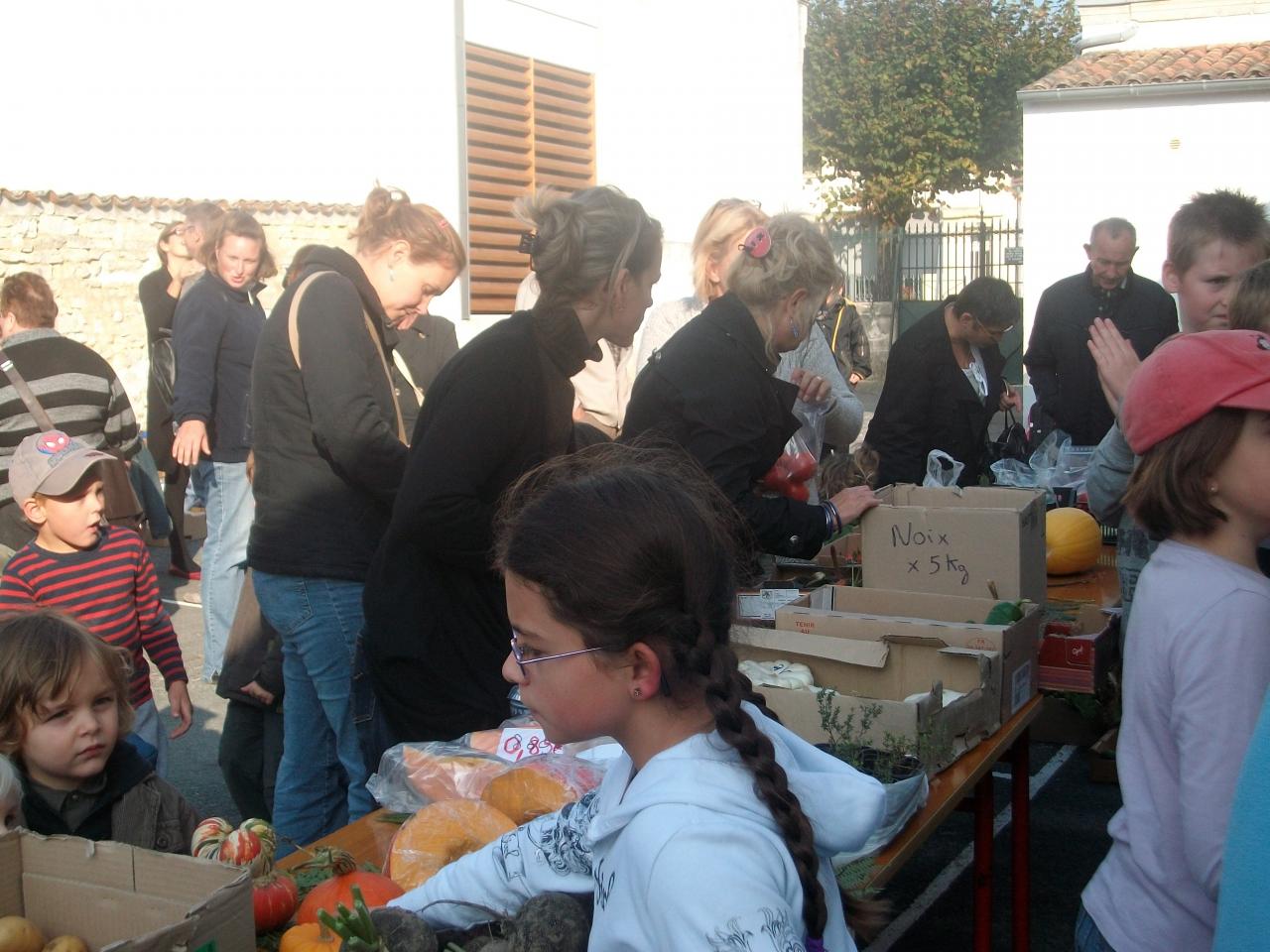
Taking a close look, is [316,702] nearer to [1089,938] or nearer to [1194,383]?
[1089,938]

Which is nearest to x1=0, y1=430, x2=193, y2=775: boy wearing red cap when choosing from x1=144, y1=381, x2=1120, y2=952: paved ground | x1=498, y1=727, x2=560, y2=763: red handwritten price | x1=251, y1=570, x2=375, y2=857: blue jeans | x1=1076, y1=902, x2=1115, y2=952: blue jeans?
x1=251, y1=570, x2=375, y2=857: blue jeans

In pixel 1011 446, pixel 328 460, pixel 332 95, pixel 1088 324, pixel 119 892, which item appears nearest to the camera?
pixel 119 892

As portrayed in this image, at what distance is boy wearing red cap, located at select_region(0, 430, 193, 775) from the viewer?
348 centimetres

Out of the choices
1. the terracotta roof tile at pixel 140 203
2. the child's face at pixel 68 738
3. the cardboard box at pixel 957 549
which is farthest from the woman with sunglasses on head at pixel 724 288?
the terracotta roof tile at pixel 140 203

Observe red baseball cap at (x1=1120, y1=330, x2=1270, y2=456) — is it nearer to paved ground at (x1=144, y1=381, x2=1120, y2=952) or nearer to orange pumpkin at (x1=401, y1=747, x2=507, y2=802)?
orange pumpkin at (x1=401, y1=747, x2=507, y2=802)

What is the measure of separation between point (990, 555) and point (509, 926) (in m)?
2.11

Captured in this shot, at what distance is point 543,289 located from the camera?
2.85m

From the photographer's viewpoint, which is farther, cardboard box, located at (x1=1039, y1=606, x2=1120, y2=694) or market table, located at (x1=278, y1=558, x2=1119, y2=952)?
cardboard box, located at (x1=1039, y1=606, x2=1120, y2=694)

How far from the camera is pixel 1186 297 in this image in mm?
3412

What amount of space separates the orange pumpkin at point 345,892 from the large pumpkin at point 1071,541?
→ 2.86 meters

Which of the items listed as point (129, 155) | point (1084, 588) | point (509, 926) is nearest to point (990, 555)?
point (1084, 588)

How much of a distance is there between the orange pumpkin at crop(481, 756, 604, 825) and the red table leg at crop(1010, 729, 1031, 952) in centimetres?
152

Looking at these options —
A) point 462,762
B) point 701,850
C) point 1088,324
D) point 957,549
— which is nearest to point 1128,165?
point 1088,324

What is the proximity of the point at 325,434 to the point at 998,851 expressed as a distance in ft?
9.49
